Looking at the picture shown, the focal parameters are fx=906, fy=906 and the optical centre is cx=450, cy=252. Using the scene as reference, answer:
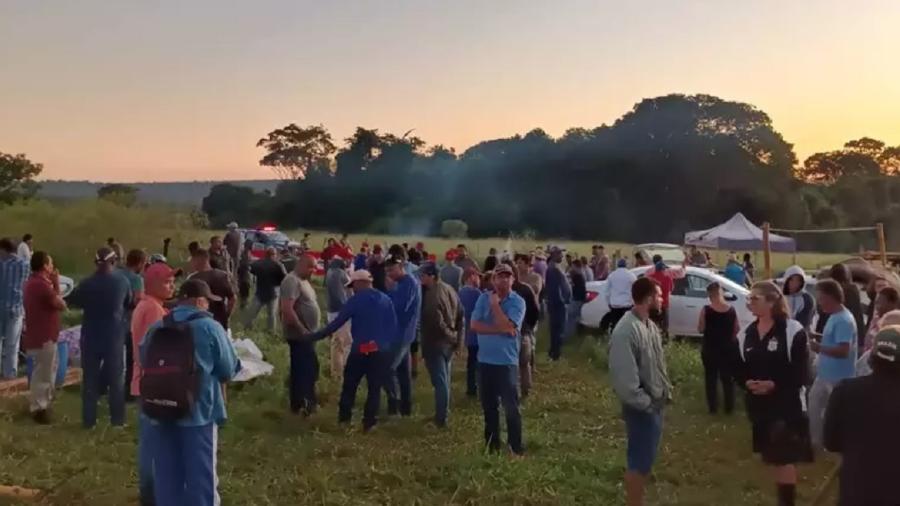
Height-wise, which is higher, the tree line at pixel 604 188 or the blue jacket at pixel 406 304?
the tree line at pixel 604 188

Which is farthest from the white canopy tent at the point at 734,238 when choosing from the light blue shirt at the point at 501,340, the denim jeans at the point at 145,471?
the denim jeans at the point at 145,471

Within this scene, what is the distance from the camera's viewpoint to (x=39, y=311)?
29.9ft

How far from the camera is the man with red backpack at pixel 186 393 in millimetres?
5180

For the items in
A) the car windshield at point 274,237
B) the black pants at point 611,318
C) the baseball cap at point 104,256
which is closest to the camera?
the baseball cap at point 104,256

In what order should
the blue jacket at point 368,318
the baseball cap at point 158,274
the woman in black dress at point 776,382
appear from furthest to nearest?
1. the blue jacket at point 368,318
2. the baseball cap at point 158,274
3. the woman in black dress at point 776,382

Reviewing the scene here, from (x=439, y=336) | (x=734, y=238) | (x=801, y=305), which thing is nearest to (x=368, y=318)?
(x=439, y=336)

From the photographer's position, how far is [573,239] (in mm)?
61781

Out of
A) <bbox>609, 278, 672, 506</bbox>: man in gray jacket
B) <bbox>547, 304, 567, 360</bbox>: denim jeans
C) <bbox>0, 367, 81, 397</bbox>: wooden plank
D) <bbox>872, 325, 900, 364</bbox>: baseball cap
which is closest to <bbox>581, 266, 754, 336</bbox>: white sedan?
<bbox>547, 304, 567, 360</bbox>: denim jeans

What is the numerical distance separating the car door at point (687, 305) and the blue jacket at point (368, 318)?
887cm

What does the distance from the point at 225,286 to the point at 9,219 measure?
929 inches

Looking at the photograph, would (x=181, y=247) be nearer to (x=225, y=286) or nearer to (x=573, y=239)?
(x=225, y=286)

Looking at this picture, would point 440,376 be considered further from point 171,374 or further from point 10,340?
point 10,340

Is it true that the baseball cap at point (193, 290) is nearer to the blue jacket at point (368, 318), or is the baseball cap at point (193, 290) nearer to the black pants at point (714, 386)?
the blue jacket at point (368, 318)

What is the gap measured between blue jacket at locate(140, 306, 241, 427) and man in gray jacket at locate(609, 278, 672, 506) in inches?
98.9
